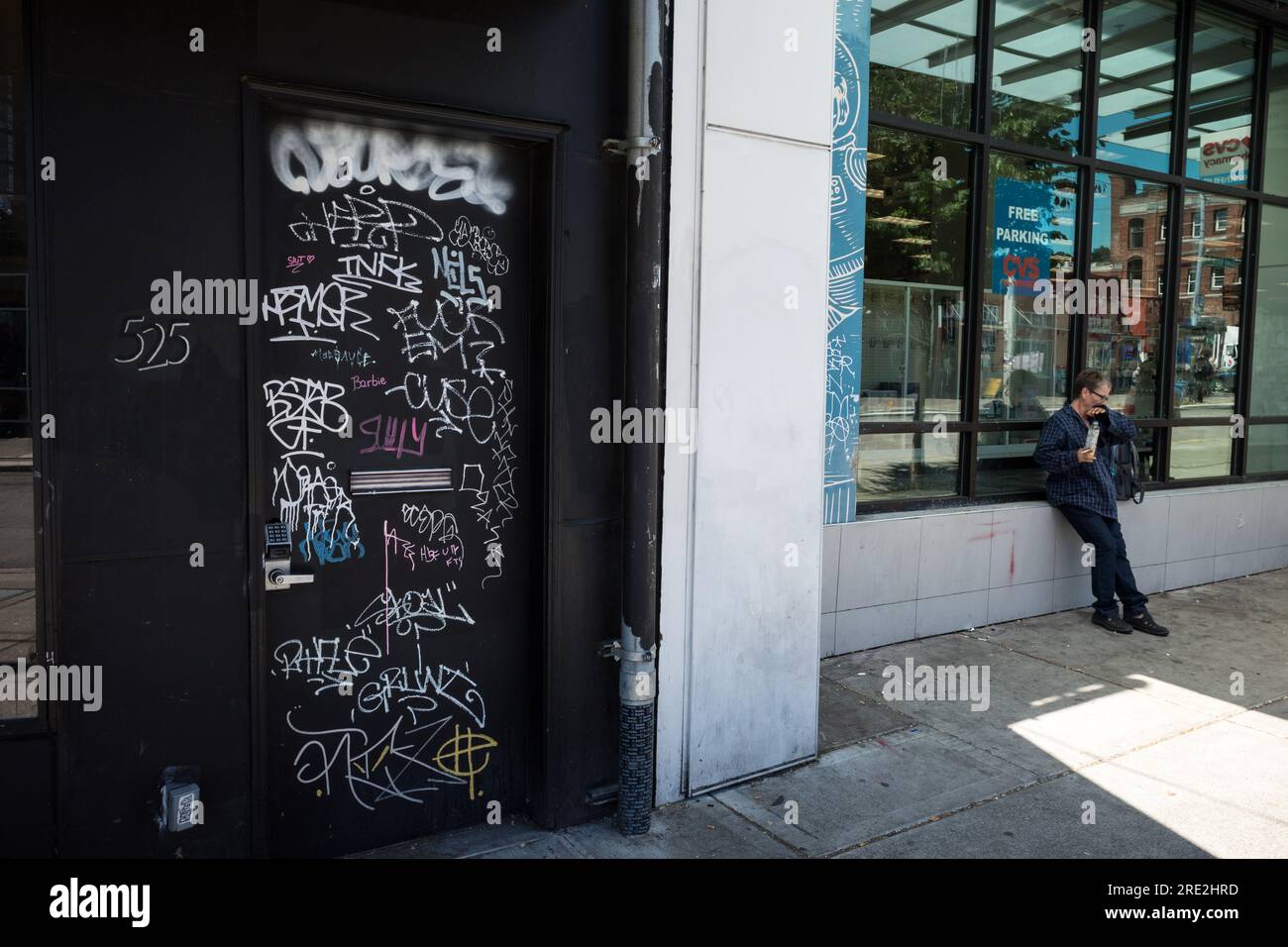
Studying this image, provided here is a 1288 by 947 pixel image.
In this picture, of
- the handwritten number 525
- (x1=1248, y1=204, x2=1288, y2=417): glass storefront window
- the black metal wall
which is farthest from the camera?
(x1=1248, y1=204, x2=1288, y2=417): glass storefront window

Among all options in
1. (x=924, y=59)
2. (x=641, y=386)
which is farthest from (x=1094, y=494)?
(x=641, y=386)

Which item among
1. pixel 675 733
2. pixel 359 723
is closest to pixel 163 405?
pixel 359 723

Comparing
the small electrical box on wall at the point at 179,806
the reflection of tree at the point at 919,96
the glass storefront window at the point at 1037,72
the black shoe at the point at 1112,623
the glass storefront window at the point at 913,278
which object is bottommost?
the black shoe at the point at 1112,623

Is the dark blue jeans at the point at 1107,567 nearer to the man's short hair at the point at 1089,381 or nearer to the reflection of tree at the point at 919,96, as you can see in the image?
the man's short hair at the point at 1089,381

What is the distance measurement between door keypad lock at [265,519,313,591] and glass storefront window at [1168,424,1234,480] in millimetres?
7878

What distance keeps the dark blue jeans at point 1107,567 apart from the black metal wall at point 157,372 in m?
5.51

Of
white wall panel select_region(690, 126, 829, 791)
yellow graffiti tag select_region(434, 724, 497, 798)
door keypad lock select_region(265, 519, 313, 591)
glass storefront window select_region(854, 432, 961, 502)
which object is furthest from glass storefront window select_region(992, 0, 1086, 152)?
door keypad lock select_region(265, 519, 313, 591)

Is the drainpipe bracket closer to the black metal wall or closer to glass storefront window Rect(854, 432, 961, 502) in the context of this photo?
the black metal wall

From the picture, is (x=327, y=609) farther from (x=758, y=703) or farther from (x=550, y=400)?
(x=758, y=703)

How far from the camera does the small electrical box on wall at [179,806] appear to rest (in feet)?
10.4

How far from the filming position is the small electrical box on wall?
318 cm

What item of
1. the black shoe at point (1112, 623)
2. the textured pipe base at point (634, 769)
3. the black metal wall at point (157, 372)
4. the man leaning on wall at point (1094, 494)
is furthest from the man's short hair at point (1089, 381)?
the black metal wall at point (157, 372)

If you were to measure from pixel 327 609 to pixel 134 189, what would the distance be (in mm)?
1582

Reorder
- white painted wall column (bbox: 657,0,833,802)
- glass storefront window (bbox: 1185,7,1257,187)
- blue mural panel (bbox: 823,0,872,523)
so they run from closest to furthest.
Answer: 1. white painted wall column (bbox: 657,0,833,802)
2. blue mural panel (bbox: 823,0,872,523)
3. glass storefront window (bbox: 1185,7,1257,187)
